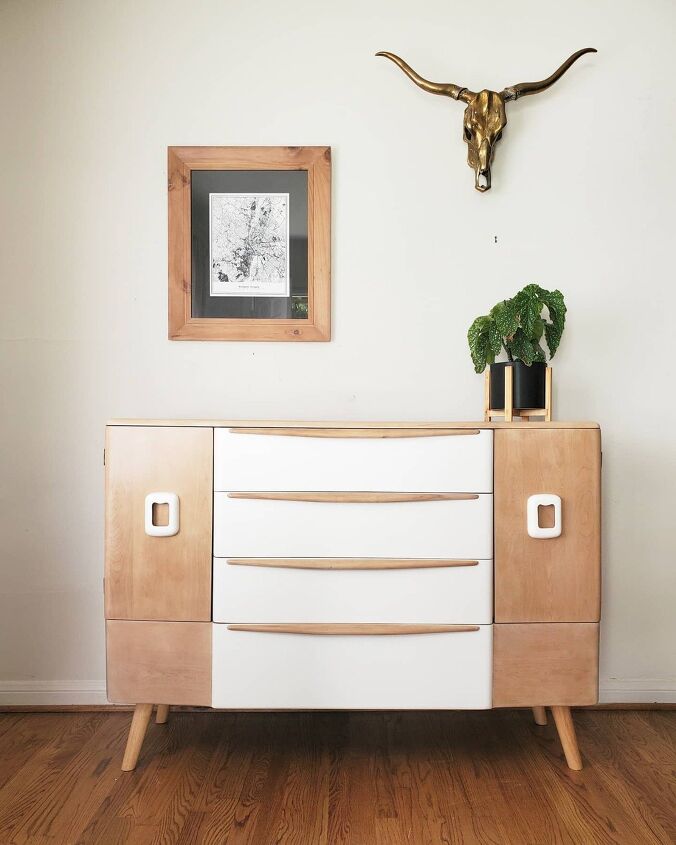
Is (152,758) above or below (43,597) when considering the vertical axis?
below

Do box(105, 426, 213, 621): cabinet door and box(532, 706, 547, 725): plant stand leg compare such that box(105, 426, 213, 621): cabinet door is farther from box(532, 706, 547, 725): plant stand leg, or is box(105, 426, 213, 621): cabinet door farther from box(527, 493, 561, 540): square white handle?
box(532, 706, 547, 725): plant stand leg

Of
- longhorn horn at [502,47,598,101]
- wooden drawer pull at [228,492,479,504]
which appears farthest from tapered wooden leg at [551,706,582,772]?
longhorn horn at [502,47,598,101]

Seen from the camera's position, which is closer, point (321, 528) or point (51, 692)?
point (321, 528)

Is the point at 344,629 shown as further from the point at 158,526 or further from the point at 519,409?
the point at 519,409

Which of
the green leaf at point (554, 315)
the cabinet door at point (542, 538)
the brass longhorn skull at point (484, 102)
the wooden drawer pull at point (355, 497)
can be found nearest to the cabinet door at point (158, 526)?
the wooden drawer pull at point (355, 497)

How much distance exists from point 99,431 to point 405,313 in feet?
3.32

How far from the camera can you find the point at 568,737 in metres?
1.73

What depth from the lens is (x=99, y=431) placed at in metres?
2.15

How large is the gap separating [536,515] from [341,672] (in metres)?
0.60

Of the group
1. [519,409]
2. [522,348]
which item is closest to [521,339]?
[522,348]

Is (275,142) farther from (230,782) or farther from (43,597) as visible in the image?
(230,782)

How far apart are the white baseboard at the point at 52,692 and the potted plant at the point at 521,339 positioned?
147 cm

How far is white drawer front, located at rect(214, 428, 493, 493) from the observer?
1.66m

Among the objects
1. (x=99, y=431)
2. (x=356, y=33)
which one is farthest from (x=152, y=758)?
(x=356, y=33)
